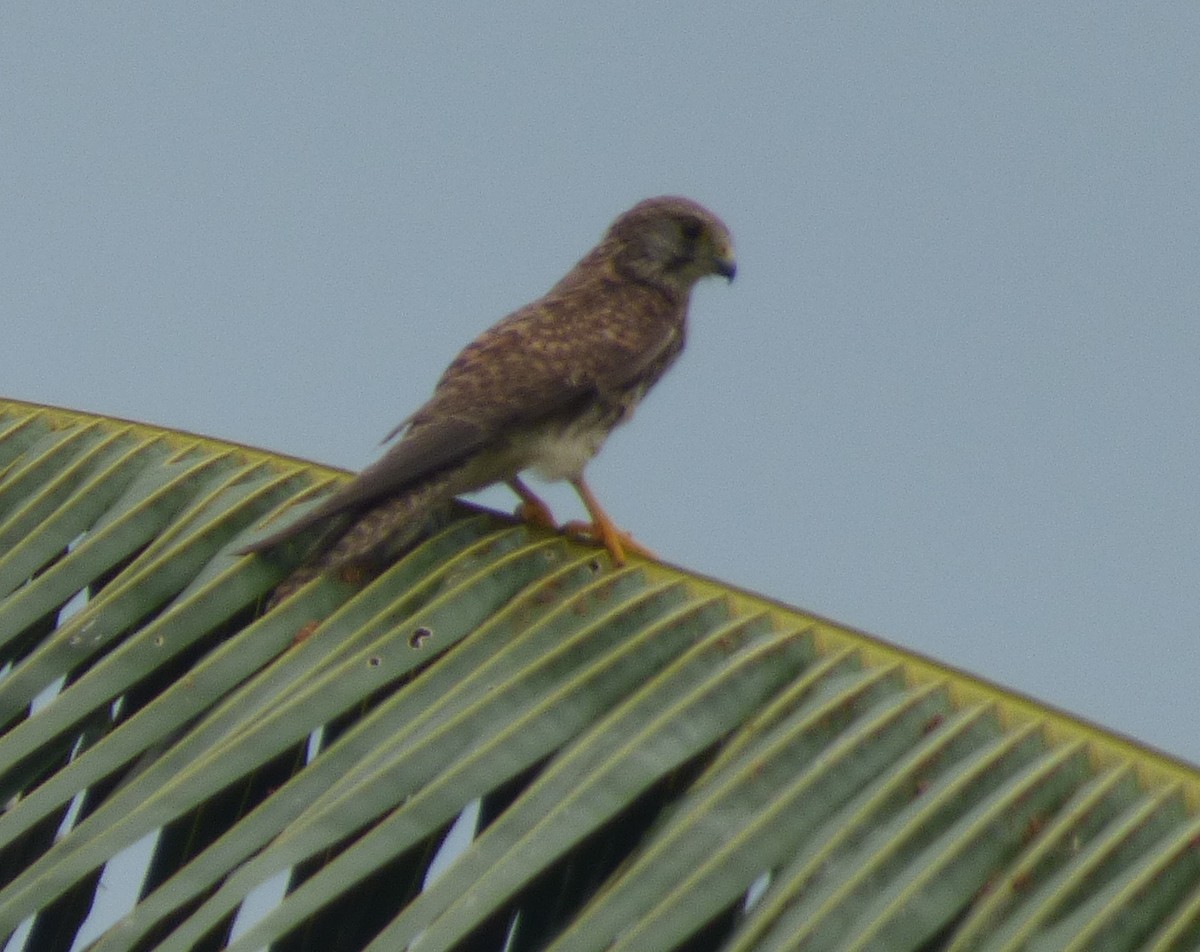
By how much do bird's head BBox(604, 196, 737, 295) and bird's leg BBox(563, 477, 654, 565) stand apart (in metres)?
1.38

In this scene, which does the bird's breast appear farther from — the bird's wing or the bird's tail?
the bird's tail

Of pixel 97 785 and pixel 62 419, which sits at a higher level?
pixel 62 419

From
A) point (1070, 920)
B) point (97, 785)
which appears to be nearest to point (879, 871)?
point (1070, 920)

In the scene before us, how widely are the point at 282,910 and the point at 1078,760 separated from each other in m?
1.12

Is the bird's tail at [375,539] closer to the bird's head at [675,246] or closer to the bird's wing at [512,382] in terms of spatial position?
the bird's wing at [512,382]

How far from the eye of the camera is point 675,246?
243 inches

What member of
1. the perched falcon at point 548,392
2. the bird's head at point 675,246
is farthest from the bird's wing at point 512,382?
the bird's head at point 675,246

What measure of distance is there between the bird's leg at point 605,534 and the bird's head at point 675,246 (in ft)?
4.54

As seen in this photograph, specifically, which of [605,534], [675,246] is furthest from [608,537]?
[675,246]

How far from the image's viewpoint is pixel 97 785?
3348 mm

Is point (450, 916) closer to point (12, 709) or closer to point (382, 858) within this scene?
point (382, 858)

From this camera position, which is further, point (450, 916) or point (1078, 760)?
point (1078, 760)

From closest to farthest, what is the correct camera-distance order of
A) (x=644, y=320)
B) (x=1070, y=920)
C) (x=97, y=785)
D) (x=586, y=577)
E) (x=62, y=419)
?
1. (x=1070, y=920)
2. (x=97, y=785)
3. (x=586, y=577)
4. (x=62, y=419)
5. (x=644, y=320)

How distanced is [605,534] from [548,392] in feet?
2.64
